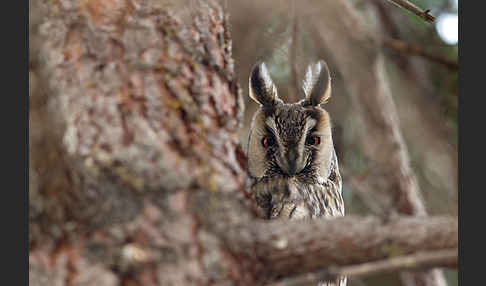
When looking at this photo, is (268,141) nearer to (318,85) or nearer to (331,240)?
(318,85)

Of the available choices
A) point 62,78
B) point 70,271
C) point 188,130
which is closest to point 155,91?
point 188,130

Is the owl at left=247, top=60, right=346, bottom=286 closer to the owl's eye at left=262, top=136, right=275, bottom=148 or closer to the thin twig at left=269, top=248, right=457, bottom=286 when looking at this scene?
the owl's eye at left=262, top=136, right=275, bottom=148

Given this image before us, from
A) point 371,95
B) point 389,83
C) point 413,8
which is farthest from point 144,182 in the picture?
point 389,83

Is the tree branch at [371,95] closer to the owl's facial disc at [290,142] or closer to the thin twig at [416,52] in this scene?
the thin twig at [416,52]

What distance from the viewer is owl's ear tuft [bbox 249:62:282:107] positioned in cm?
205

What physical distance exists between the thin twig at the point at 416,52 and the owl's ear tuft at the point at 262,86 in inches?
28.8

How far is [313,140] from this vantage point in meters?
2.07

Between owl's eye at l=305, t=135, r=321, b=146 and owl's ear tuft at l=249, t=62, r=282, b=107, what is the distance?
0.69 feet

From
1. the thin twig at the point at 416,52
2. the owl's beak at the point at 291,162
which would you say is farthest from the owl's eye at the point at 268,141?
the thin twig at the point at 416,52

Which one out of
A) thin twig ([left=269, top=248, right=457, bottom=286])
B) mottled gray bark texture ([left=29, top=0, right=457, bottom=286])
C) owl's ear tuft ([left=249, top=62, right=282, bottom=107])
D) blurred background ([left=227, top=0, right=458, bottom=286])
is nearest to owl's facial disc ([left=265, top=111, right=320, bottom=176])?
owl's ear tuft ([left=249, top=62, right=282, bottom=107])

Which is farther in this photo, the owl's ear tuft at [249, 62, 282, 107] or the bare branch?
the owl's ear tuft at [249, 62, 282, 107]

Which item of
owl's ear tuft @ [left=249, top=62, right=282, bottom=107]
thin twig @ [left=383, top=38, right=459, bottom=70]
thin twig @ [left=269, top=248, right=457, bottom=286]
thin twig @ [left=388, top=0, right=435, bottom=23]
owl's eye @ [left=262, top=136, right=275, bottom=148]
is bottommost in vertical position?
thin twig @ [left=269, top=248, right=457, bottom=286]

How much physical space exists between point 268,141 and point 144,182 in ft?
3.13

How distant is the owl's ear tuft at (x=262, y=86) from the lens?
2.05 m
